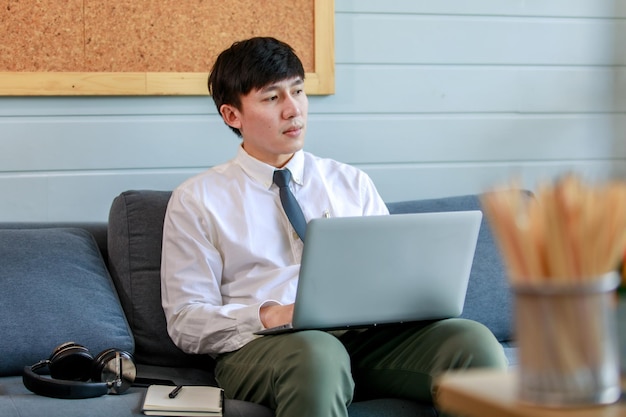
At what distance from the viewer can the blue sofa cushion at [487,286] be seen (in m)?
2.48

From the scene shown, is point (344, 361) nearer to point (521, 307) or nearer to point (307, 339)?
point (307, 339)

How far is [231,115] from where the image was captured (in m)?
2.40

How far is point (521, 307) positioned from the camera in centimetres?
85

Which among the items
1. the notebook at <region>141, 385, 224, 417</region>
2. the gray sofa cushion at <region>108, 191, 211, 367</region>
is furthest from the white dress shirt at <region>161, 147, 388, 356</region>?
the notebook at <region>141, 385, 224, 417</region>

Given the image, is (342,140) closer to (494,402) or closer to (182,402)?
(182,402)

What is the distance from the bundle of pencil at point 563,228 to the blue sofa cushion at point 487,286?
1620 mm

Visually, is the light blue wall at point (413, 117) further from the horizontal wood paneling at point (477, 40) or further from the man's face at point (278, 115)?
the man's face at point (278, 115)

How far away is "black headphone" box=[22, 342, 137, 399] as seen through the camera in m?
1.88

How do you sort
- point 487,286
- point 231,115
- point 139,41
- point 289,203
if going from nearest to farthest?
point 289,203, point 231,115, point 487,286, point 139,41

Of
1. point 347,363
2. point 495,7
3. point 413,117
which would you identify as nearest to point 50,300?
point 347,363

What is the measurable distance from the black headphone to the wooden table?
1161 mm

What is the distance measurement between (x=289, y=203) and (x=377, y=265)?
53 cm

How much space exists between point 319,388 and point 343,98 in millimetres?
1280

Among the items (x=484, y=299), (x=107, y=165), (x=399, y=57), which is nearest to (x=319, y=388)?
(x=484, y=299)
